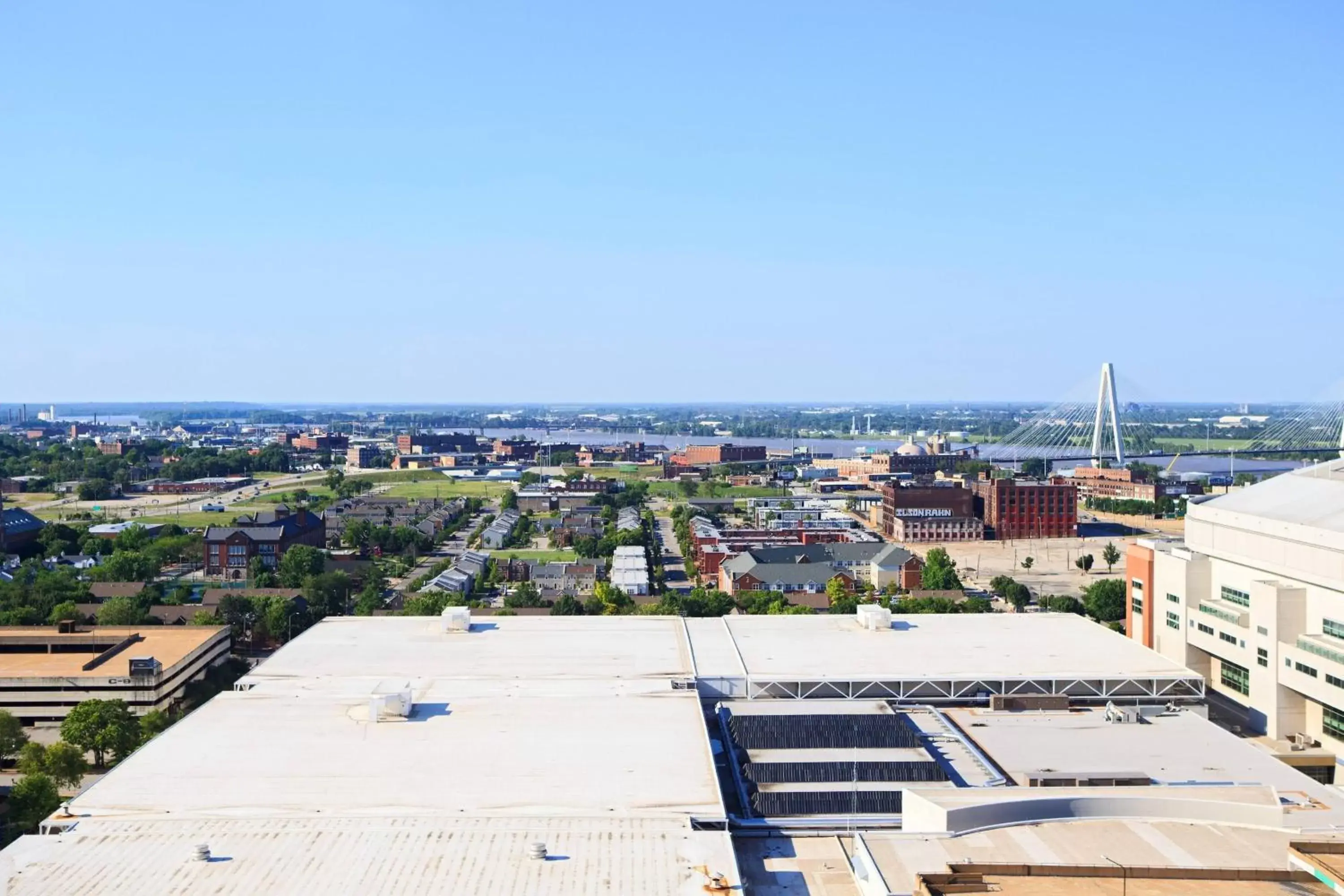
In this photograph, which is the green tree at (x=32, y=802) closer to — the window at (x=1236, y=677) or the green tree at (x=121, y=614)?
the green tree at (x=121, y=614)

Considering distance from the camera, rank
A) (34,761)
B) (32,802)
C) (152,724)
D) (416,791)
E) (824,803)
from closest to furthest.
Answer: (416,791) < (824,803) < (32,802) < (34,761) < (152,724)

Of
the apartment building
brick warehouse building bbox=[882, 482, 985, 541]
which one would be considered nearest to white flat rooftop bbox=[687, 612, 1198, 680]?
the apartment building

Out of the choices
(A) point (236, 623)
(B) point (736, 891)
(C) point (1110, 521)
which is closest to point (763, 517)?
(C) point (1110, 521)

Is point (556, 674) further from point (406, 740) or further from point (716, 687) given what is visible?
point (406, 740)

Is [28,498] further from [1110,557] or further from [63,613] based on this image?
[1110,557]

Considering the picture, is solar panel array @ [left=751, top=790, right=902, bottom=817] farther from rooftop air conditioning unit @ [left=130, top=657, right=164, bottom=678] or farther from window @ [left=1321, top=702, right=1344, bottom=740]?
rooftop air conditioning unit @ [left=130, top=657, right=164, bottom=678]

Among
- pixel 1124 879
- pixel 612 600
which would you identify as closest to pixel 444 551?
pixel 612 600
